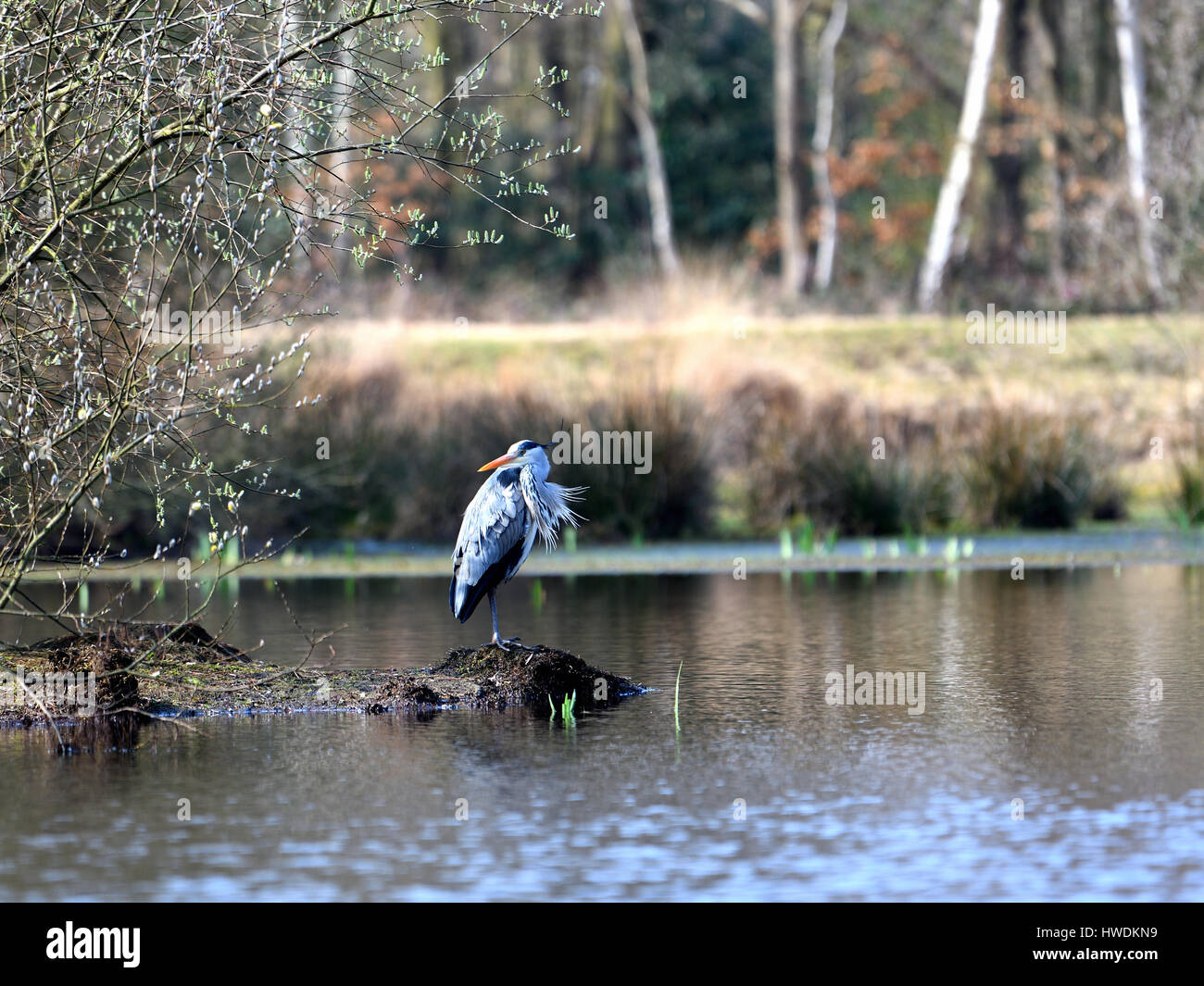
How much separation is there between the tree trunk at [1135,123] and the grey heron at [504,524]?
2545 cm

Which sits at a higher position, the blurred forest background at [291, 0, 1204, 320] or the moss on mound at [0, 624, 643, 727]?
the blurred forest background at [291, 0, 1204, 320]

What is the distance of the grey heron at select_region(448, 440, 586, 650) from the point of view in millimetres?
10812

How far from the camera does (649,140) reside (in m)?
48.1

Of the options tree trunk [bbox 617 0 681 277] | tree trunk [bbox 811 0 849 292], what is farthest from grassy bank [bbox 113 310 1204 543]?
tree trunk [bbox 811 0 849 292]

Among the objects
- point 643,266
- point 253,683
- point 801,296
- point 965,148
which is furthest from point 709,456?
point 643,266

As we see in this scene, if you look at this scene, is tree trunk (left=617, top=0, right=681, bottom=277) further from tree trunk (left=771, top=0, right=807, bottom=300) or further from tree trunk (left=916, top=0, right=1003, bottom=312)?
tree trunk (left=916, top=0, right=1003, bottom=312)

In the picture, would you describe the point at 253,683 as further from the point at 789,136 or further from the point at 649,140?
the point at 649,140

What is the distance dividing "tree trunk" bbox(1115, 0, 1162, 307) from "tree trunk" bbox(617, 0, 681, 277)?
1231cm

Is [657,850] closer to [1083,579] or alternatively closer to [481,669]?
[481,669]

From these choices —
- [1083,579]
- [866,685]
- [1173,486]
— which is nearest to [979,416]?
[1173,486]

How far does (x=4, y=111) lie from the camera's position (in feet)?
32.2

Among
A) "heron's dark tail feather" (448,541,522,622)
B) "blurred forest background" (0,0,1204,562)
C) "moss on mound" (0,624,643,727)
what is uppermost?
"blurred forest background" (0,0,1204,562)

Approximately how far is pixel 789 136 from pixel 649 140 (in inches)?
234
